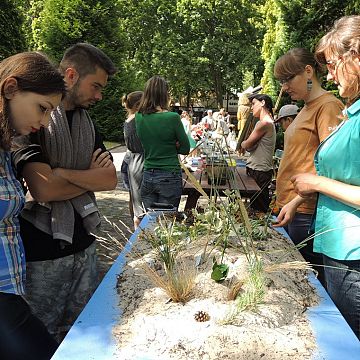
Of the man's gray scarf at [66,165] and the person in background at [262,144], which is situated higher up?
the man's gray scarf at [66,165]

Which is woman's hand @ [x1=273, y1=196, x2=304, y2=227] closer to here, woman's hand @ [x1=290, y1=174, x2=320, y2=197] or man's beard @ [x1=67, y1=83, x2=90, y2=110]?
woman's hand @ [x1=290, y1=174, x2=320, y2=197]

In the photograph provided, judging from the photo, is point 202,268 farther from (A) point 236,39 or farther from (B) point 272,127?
(A) point 236,39

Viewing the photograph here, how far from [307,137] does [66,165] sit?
125cm

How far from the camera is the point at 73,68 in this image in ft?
7.02

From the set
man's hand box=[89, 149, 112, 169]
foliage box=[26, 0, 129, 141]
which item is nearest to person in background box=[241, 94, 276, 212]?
man's hand box=[89, 149, 112, 169]

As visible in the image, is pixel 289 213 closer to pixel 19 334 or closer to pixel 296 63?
pixel 296 63

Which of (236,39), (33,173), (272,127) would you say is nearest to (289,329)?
(33,173)

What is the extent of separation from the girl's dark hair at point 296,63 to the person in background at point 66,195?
0.98 metres

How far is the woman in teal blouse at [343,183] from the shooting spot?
1.65 metres

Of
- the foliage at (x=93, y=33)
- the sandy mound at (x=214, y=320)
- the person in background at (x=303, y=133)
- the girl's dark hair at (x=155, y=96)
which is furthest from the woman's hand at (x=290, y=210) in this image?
the foliage at (x=93, y=33)

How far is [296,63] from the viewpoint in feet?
8.00

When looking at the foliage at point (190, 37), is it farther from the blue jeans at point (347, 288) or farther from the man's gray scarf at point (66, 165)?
the blue jeans at point (347, 288)

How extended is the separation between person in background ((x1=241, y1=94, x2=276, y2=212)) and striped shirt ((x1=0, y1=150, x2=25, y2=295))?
326 centimetres

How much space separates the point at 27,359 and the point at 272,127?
12.1 feet
